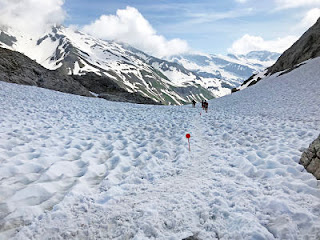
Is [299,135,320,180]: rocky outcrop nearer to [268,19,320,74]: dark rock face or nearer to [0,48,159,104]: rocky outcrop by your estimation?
[0,48,159,104]: rocky outcrop

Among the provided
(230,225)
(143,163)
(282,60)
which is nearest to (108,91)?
(282,60)

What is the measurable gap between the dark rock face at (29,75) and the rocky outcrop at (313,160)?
40212mm

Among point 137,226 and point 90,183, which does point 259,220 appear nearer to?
point 137,226

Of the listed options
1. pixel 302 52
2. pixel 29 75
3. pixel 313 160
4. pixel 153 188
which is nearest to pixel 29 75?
pixel 29 75

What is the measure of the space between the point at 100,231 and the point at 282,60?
73.1 meters

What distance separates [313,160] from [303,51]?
209 ft

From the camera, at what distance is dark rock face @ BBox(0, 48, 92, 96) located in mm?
36188

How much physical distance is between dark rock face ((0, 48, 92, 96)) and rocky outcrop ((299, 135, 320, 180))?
40.2 m

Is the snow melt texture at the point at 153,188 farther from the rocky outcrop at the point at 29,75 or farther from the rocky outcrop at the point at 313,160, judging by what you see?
the rocky outcrop at the point at 29,75

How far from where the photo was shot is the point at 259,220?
477 cm

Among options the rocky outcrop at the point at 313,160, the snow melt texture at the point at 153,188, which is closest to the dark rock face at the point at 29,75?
the snow melt texture at the point at 153,188

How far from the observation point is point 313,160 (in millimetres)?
6852

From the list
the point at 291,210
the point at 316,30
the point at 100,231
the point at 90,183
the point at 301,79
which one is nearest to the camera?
the point at 100,231

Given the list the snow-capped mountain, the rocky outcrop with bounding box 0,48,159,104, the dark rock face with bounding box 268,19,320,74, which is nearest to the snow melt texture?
the rocky outcrop with bounding box 0,48,159,104
